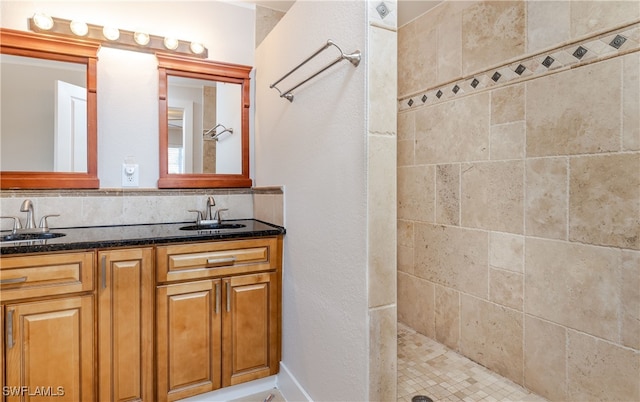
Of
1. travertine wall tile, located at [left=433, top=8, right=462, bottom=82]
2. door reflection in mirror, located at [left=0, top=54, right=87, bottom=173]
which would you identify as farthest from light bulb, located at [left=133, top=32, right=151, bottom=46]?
travertine wall tile, located at [left=433, top=8, right=462, bottom=82]

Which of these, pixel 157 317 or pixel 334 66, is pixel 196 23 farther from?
pixel 157 317

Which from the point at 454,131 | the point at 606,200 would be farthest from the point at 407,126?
the point at 606,200

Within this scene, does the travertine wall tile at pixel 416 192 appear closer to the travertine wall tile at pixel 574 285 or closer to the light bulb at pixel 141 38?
the travertine wall tile at pixel 574 285

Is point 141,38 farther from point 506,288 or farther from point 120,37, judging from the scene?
point 506,288

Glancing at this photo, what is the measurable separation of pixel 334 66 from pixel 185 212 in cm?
144

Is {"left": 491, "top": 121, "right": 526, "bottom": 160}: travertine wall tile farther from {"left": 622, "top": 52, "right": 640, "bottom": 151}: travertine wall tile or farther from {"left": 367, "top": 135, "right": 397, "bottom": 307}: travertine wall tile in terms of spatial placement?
{"left": 367, "top": 135, "right": 397, "bottom": 307}: travertine wall tile

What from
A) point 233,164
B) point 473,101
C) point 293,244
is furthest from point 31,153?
point 473,101

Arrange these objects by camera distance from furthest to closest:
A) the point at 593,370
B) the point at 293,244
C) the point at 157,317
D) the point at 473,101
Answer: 1. the point at 473,101
2. the point at 293,244
3. the point at 157,317
4. the point at 593,370

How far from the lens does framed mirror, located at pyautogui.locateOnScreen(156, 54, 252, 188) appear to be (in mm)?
2154

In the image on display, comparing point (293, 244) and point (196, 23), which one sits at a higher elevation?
point (196, 23)

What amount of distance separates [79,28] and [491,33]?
7.86 ft

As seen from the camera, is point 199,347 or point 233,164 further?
point 233,164

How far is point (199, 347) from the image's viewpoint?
171 centimetres

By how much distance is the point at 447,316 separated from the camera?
228cm
